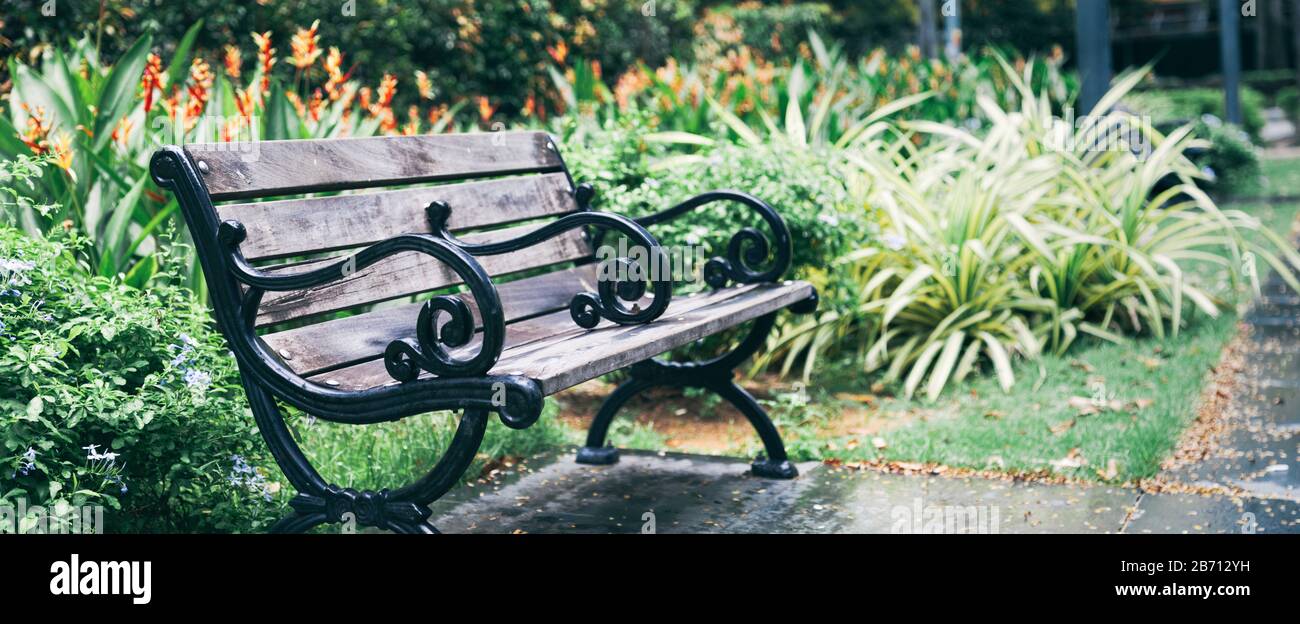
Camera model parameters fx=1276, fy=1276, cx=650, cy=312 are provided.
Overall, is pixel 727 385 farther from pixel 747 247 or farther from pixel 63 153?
pixel 63 153

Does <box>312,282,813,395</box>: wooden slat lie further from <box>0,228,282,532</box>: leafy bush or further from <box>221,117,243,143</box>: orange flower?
<box>221,117,243,143</box>: orange flower

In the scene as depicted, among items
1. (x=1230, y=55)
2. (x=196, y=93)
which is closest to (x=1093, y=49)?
(x=196, y=93)

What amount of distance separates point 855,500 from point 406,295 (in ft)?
4.45

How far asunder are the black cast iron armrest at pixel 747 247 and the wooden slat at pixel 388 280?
0.33m

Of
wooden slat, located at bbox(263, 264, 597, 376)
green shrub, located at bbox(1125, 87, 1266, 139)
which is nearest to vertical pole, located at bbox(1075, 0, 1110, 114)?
wooden slat, located at bbox(263, 264, 597, 376)

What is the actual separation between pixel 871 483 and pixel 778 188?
4.03ft

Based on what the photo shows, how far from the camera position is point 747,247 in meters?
3.66

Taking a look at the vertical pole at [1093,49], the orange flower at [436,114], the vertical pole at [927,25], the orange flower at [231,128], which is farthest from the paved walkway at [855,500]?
the vertical pole at [927,25]

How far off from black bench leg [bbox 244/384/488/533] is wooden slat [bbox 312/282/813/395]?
0.14m

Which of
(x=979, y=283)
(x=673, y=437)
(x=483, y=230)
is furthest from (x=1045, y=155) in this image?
(x=483, y=230)

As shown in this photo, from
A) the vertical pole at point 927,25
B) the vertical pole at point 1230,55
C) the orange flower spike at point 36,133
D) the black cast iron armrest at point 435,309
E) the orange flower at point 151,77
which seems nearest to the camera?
the black cast iron armrest at point 435,309

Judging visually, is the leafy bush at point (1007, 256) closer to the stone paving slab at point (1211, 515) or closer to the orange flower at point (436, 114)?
the stone paving slab at point (1211, 515)

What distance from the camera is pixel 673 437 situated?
4.43 metres

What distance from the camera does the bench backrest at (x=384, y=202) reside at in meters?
2.73
